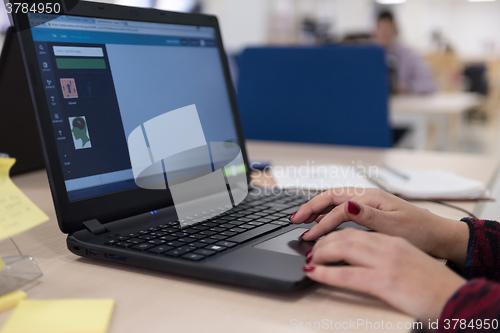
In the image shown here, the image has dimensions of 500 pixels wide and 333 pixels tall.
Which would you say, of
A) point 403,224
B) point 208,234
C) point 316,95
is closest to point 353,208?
point 403,224

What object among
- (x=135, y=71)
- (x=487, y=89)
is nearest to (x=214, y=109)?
(x=135, y=71)

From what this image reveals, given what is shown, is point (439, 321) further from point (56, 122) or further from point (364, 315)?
point (56, 122)

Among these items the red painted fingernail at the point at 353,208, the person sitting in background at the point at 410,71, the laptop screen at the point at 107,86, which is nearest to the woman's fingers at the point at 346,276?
the red painted fingernail at the point at 353,208

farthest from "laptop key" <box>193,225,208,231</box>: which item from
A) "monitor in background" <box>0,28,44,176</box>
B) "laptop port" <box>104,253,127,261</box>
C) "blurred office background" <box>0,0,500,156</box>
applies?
"blurred office background" <box>0,0,500,156</box>

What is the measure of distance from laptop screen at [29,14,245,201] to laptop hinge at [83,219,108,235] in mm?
33

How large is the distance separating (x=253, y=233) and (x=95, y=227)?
0.20 m

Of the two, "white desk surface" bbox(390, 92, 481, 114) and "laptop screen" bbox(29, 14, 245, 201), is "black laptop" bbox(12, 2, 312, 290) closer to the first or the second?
"laptop screen" bbox(29, 14, 245, 201)

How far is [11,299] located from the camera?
40 centimetres

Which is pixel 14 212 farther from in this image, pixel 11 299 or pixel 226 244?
pixel 226 244

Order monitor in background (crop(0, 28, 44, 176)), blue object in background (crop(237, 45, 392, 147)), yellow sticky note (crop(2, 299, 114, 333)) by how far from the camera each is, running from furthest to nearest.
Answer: blue object in background (crop(237, 45, 392, 147)) < monitor in background (crop(0, 28, 44, 176)) < yellow sticky note (crop(2, 299, 114, 333))

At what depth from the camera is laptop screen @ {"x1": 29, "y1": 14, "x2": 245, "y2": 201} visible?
0.54m

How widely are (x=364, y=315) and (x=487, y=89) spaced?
304 inches

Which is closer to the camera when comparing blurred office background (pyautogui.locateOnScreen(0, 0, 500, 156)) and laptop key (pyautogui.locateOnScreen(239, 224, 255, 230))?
laptop key (pyautogui.locateOnScreen(239, 224, 255, 230))

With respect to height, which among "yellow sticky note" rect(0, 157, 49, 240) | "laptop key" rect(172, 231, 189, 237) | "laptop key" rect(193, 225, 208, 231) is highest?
"yellow sticky note" rect(0, 157, 49, 240)
